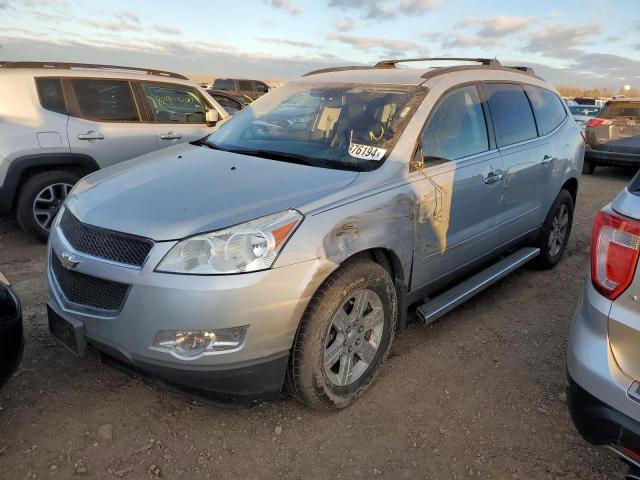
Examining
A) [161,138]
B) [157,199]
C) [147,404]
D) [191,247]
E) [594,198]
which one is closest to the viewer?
[191,247]

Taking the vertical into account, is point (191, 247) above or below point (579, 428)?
above

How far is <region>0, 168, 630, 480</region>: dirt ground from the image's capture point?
2334 mm

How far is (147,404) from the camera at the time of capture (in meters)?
2.73

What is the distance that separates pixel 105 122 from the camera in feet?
18.3

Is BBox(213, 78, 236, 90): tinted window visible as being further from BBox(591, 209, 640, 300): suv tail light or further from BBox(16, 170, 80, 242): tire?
BBox(591, 209, 640, 300): suv tail light

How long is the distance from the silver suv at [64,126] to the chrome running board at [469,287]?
9.76 feet

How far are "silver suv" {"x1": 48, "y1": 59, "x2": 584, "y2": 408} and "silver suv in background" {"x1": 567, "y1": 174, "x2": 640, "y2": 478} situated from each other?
3.44 ft

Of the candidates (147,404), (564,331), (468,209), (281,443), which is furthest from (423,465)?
(564,331)

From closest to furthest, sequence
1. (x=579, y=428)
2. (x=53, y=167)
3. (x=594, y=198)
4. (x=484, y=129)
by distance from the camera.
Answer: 1. (x=579, y=428)
2. (x=484, y=129)
3. (x=53, y=167)
4. (x=594, y=198)

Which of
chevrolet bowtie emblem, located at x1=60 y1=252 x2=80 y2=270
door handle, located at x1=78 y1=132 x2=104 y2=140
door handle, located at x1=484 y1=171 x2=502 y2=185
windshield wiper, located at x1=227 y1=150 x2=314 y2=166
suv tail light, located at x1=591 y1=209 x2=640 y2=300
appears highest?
windshield wiper, located at x1=227 y1=150 x2=314 y2=166

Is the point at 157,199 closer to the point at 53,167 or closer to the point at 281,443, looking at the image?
the point at 281,443

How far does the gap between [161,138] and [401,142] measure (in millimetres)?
3909

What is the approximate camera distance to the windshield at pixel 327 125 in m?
3.01

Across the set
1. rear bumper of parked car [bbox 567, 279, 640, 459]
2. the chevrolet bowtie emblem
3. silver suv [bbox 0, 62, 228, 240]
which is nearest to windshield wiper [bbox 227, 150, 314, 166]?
the chevrolet bowtie emblem
